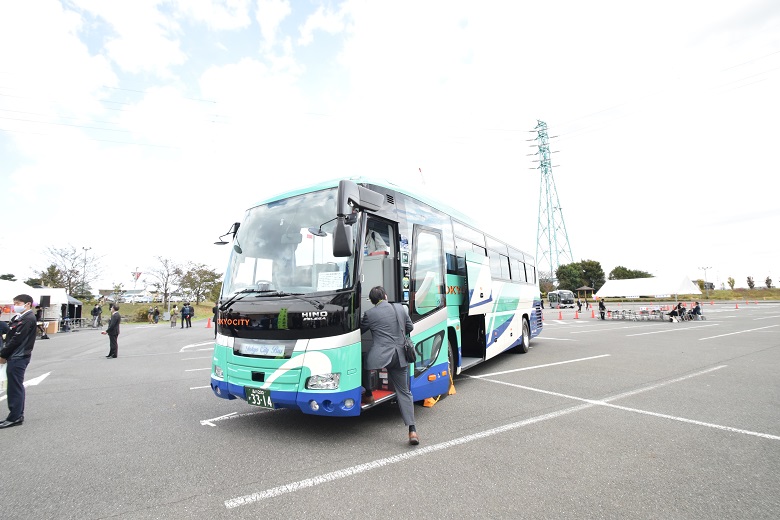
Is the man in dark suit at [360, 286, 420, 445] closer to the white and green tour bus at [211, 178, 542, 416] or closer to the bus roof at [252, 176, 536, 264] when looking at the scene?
the white and green tour bus at [211, 178, 542, 416]

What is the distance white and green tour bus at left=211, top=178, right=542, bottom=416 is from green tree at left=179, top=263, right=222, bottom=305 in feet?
169

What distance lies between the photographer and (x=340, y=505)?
2.99m

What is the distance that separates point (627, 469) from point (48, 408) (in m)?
8.27

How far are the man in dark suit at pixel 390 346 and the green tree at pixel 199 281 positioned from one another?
175ft

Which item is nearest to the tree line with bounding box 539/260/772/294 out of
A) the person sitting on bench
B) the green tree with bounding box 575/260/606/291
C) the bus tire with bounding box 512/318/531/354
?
the green tree with bounding box 575/260/606/291

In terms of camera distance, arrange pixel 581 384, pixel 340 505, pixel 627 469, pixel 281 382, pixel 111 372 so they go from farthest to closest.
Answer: pixel 111 372
pixel 581 384
pixel 281 382
pixel 627 469
pixel 340 505

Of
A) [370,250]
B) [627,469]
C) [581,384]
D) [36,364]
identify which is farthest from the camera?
[36,364]

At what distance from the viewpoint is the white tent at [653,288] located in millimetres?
28125

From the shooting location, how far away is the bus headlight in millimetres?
4191

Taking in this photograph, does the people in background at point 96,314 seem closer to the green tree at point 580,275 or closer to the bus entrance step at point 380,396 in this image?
the bus entrance step at point 380,396

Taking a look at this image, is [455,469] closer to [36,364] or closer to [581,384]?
[581,384]

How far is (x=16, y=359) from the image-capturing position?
5.28m

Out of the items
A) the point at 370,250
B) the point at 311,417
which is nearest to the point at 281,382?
the point at 311,417

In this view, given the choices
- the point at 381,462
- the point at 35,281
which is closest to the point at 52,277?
the point at 35,281
